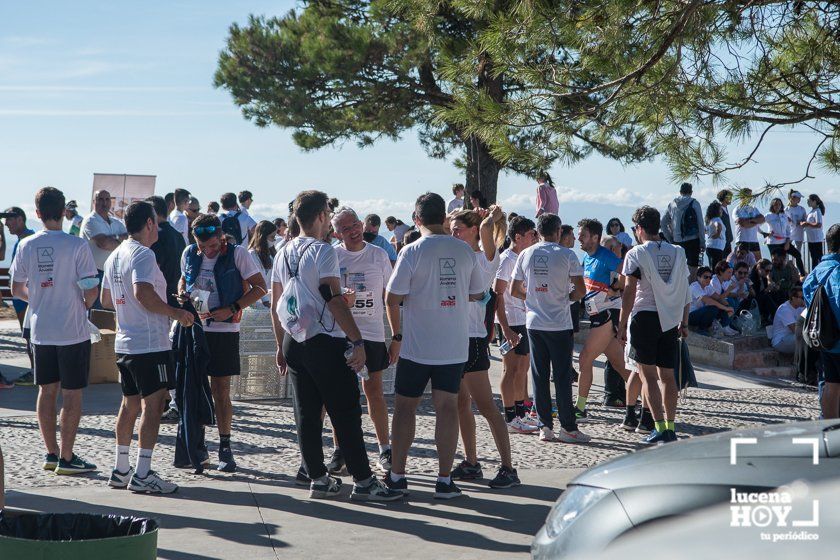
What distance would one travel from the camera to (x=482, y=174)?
20.9 meters

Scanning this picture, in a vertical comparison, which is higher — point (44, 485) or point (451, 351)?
point (451, 351)

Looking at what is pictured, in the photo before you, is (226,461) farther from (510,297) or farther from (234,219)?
(234,219)

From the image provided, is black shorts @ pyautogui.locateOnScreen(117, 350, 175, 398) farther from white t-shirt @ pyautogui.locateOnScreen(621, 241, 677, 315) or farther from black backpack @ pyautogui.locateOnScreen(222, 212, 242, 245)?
black backpack @ pyautogui.locateOnScreen(222, 212, 242, 245)

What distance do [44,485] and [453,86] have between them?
15.2ft

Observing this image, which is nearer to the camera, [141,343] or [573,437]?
[141,343]

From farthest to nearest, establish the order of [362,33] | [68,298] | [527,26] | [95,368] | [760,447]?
[362,33] < [95,368] < [527,26] < [68,298] < [760,447]

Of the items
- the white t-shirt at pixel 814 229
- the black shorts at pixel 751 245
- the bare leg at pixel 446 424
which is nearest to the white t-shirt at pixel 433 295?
the bare leg at pixel 446 424

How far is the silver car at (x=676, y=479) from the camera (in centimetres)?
304

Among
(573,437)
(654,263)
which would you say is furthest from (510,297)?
(654,263)

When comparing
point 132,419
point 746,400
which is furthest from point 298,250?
point 746,400

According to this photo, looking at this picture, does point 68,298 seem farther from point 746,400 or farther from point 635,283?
point 746,400

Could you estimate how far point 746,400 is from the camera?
11719 mm

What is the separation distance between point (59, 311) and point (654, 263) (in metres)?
4.71

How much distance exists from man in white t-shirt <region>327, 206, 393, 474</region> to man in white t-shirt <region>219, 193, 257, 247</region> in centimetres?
669
